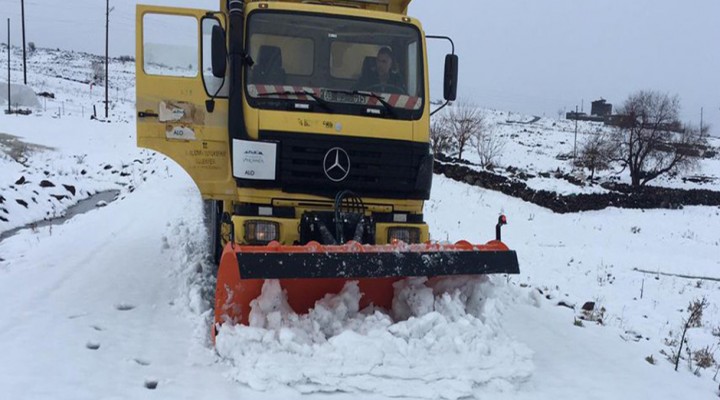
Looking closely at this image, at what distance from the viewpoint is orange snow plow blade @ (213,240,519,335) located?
4.14 meters

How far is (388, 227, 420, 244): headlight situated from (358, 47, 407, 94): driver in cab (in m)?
1.46

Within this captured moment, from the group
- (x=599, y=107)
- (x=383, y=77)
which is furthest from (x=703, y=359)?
(x=599, y=107)

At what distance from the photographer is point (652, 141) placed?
30.2 m

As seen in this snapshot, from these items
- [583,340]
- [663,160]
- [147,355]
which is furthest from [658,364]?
[663,160]

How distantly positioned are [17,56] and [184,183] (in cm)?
7447

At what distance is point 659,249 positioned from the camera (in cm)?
1395

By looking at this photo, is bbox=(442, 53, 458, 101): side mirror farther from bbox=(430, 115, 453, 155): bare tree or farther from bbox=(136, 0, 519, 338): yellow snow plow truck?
bbox=(430, 115, 453, 155): bare tree

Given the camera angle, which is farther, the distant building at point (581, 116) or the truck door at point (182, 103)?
the distant building at point (581, 116)

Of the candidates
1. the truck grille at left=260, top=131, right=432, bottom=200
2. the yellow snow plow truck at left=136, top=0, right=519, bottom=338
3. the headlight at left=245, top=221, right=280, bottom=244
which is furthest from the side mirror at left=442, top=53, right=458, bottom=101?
the headlight at left=245, top=221, right=280, bottom=244

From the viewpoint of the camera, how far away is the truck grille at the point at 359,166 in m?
5.42

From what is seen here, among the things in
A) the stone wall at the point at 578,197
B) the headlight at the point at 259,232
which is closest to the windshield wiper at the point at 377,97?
the headlight at the point at 259,232

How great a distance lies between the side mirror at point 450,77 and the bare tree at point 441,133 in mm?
26923

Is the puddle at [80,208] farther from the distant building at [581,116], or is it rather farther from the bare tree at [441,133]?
the distant building at [581,116]

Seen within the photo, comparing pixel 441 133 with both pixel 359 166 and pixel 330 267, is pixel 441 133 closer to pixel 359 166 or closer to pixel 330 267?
pixel 359 166
